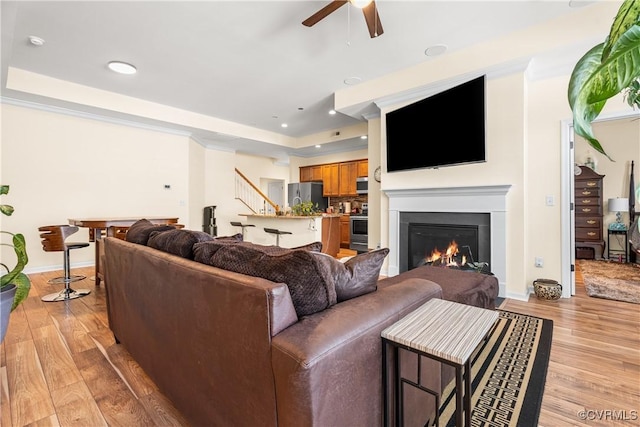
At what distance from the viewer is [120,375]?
1.75 m

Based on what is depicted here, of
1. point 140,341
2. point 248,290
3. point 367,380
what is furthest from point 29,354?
point 367,380

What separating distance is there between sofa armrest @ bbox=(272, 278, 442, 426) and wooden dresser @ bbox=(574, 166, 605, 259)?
619 centimetres

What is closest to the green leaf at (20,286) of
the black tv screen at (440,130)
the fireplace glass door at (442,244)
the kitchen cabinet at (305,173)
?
the black tv screen at (440,130)

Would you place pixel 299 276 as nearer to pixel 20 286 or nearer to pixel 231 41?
pixel 20 286

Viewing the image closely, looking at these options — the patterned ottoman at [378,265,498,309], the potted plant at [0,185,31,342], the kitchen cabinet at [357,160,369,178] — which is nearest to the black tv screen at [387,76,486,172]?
the patterned ottoman at [378,265,498,309]

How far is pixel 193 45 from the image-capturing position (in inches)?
124

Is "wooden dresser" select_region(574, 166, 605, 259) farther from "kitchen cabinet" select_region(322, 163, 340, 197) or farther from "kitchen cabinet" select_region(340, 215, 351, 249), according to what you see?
"kitchen cabinet" select_region(322, 163, 340, 197)

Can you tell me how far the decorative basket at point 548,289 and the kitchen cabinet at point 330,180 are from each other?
16.3ft

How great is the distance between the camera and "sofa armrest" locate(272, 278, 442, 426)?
0.76 m

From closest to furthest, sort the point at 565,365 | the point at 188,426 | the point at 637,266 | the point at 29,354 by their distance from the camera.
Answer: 1. the point at 188,426
2. the point at 565,365
3. the point at 29,354
4. the point at 637,266

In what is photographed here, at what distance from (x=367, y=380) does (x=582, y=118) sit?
911 mm

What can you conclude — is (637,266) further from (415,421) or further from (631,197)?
(415,421)

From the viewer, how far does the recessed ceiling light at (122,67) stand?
3493 mm

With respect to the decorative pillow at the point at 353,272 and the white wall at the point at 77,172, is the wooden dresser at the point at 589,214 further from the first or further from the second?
the white wall at the point at 77,172
